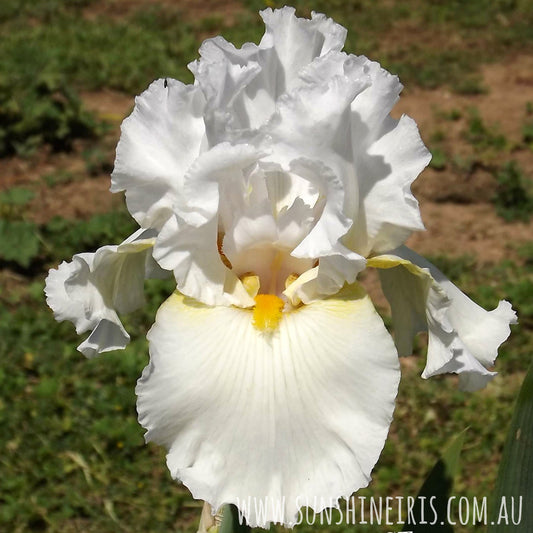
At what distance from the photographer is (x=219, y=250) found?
127 cm

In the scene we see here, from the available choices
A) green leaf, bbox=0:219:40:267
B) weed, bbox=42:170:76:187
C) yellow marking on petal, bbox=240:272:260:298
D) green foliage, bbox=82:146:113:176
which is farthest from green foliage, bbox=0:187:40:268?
yellow marking on petal, bbox=240:272:260:298

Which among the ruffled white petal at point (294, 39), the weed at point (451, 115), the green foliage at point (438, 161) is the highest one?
the weed at point (451, 115)

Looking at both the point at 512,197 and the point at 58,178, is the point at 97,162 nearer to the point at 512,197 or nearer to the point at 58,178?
the point at 58,178

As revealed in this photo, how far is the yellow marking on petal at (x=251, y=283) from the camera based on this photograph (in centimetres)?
122

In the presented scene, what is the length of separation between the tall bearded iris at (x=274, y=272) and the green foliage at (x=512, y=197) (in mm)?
2584

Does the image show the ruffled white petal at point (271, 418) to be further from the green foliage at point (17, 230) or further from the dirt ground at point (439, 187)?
the dirt ground at point (439, 187)

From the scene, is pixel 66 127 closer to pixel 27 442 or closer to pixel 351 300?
pixel 27 442

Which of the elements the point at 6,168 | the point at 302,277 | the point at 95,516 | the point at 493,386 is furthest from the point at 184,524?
the point at 6,168

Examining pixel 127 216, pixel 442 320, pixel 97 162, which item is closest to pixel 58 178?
pixel 97 162

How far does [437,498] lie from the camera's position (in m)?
1.39

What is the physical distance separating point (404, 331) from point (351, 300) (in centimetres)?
21

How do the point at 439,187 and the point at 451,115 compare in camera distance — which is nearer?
the point at 439,187

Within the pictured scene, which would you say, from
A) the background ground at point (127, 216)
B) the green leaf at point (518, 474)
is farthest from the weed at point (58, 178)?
the green leaf at point (518, 474)

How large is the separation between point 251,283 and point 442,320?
0.29 m
